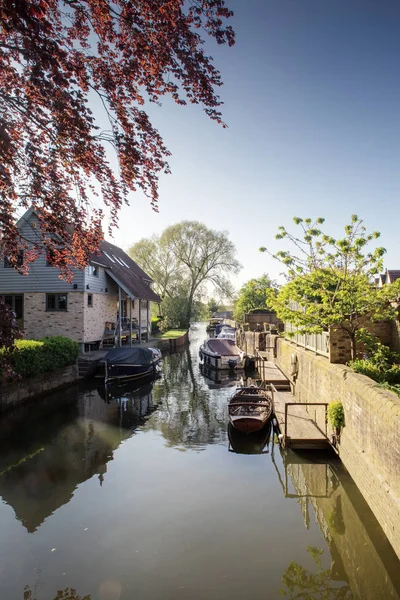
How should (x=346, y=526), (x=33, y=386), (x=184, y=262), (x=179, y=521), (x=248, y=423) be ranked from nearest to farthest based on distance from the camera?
1. (x=346, y=526)
2. (x=179, y=521)
3. (x=248, y=423)
4. (x=33, y=386)
5. (x=184, y=262)

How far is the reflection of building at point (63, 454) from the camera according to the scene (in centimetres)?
845

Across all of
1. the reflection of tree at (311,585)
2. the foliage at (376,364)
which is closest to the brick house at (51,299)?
the foliage at (376,364)

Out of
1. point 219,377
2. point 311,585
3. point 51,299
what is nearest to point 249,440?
point 311,585

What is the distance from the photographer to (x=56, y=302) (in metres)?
25.0

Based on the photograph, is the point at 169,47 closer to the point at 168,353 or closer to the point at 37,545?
the point at 37,545

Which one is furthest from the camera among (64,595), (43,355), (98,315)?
(98,315)

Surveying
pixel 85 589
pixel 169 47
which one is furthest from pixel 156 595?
pixel 169 47

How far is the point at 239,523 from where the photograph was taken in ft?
24.4

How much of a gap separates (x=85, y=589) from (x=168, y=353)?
31.8 metres

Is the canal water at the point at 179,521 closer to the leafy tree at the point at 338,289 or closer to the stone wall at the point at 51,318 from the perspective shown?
the leafy tree at the point at 338,289

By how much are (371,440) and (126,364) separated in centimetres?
1673

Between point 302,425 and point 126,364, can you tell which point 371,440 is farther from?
point 126,364

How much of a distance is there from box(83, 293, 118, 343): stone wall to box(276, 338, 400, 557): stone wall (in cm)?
1794

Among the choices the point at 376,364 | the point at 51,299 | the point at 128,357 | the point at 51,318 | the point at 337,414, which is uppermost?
the point at 51,299
